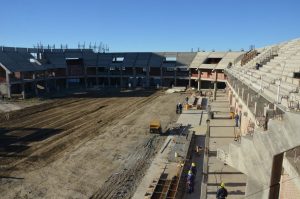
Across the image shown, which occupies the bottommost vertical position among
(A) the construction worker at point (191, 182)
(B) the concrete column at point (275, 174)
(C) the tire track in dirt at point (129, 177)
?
(C) the tire track in dirt at point (129, 177)

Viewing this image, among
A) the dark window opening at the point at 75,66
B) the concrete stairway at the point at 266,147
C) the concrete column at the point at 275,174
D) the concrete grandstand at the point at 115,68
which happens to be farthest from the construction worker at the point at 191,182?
the dark window opening at the point at 75,66

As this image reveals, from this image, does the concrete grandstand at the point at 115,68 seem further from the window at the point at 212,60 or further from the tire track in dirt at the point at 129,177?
Result: the tire track in dirt at the point at 129,177

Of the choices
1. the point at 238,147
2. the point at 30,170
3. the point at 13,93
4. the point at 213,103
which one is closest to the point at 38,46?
the point at 13,93

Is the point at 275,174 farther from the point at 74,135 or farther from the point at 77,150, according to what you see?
the point at 74,135

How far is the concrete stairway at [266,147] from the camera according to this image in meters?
7.98

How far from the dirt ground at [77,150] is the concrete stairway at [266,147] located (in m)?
8.26

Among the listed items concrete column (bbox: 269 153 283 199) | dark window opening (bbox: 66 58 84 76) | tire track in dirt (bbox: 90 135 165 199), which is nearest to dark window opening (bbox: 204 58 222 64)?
dark window opening (bbox: 66 58 84 76)

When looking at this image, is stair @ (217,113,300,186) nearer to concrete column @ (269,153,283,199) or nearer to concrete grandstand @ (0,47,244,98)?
concrete column @ (269,153,283,199)

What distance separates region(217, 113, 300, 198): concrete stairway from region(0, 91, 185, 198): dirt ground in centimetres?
826

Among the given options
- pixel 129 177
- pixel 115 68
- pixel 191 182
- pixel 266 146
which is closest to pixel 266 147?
pixel 266 146

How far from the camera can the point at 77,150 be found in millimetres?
24344

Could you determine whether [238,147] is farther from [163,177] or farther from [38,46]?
[38,46]

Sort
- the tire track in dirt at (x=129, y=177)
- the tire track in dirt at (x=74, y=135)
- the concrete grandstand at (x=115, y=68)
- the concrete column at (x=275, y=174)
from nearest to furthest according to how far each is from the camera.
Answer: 1. the concrete column at (x=275, y=174)
2. the tire track in dirt at (x=129, y=177)
3. the tire track in dirt at (x=74, y=135)
4. the concrete grandstand at (x=115, y=68)

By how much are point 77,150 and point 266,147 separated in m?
18.1
